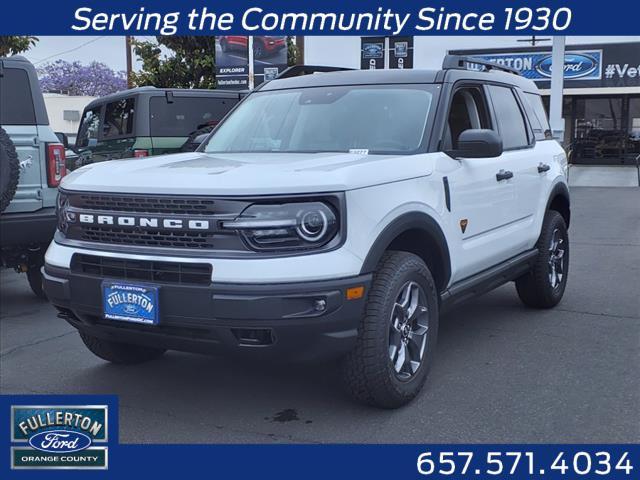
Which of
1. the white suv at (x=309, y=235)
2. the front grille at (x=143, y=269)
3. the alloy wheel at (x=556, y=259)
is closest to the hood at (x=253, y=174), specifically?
the white suv at (x=309, y=235)

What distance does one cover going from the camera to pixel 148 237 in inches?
144

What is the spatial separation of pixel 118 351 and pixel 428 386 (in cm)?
193

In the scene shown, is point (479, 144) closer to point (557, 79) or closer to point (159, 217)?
point (159, 217)

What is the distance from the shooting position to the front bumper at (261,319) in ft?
10.9

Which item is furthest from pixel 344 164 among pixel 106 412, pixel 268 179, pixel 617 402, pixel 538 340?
pixel 538 340

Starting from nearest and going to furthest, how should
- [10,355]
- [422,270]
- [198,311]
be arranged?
[198,311]
[422,270]
[10,355]

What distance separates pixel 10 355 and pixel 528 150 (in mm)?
4114

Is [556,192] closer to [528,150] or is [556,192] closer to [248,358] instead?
[528,150]

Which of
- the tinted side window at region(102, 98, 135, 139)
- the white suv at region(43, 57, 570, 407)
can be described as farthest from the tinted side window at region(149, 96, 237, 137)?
the white suv at region(43, 57, 570, 407)

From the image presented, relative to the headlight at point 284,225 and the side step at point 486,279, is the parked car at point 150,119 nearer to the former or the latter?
the side step at point 486,279

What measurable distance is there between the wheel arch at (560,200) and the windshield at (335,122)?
1.92m

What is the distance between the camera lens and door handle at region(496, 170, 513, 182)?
4992 millimetres

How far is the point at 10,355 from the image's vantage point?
5172 millimetres

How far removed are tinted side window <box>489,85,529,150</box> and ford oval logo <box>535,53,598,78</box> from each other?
23.1m
